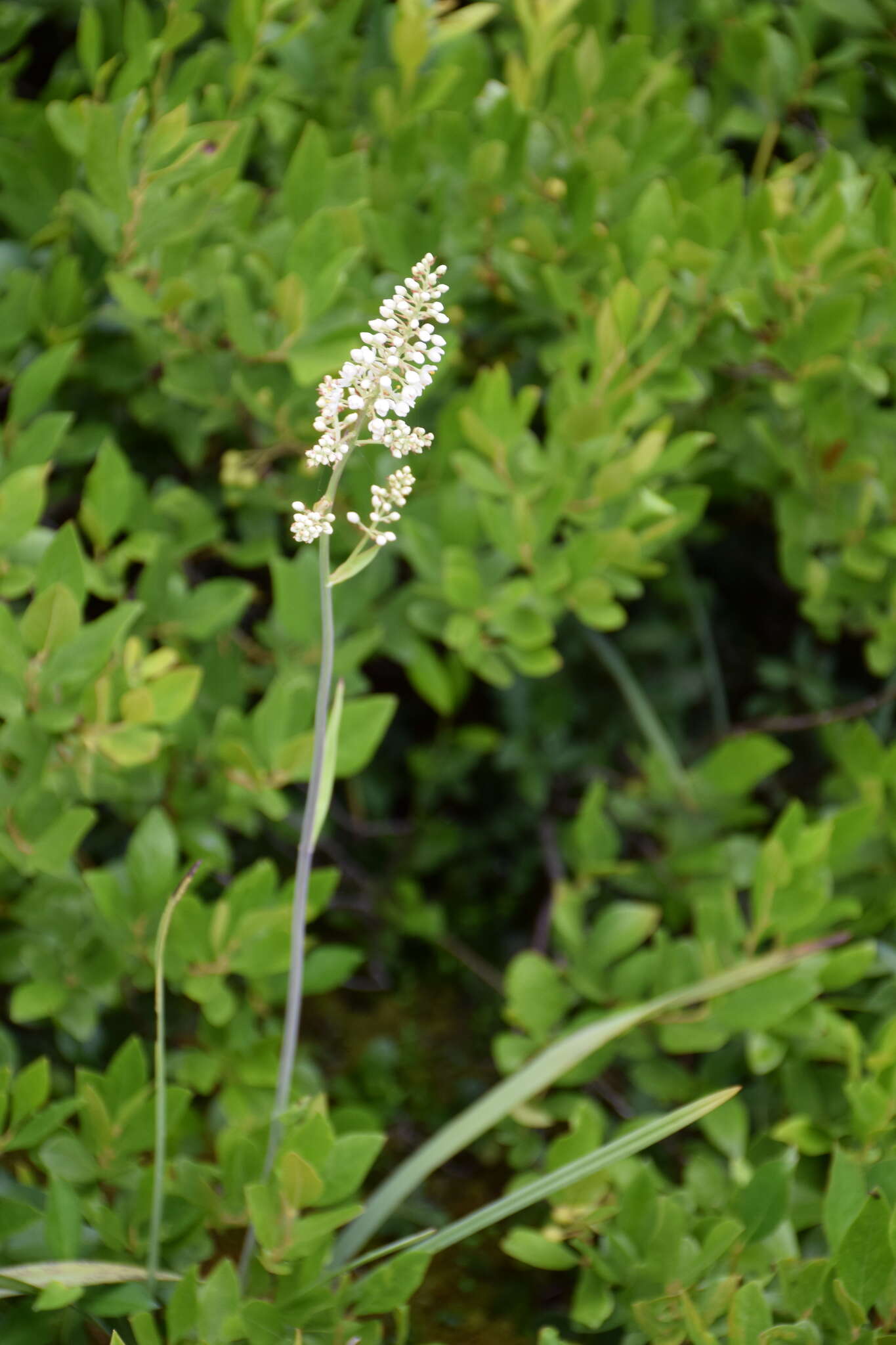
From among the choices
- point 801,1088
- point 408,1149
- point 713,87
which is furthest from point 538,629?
point 713,87

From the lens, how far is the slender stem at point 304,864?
0.96m

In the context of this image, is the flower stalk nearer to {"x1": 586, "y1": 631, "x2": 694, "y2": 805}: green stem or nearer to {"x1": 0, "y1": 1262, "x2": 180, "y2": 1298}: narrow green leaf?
{"x1": 0, "y1": 1262, "x2": 180, "y2": 1298}: narrow green leaf

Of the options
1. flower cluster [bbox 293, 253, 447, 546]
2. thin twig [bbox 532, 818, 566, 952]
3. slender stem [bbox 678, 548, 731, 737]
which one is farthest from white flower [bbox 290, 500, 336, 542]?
slender stem [bbox 678, 548, 731, 737]

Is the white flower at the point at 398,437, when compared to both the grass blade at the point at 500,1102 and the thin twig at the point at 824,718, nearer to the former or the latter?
the grass blade at the point at 500,1102

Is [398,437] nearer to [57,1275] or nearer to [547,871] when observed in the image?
[57,1275]

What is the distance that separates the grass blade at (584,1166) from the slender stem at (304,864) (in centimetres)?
18

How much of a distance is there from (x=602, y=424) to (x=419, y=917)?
2.95 feet

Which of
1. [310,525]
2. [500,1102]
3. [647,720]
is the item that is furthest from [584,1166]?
[647,720]

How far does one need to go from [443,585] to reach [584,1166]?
67cm

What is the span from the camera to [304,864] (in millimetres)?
A: 1041

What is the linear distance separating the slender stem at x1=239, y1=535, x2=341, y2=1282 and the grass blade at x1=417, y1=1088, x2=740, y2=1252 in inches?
6.9

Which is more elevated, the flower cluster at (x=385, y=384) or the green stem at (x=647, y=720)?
the flower cluster at (x=385, y=384)

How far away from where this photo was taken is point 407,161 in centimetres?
160

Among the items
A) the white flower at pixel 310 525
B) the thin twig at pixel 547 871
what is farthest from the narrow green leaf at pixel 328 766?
the thin twig at pixel 547 871
